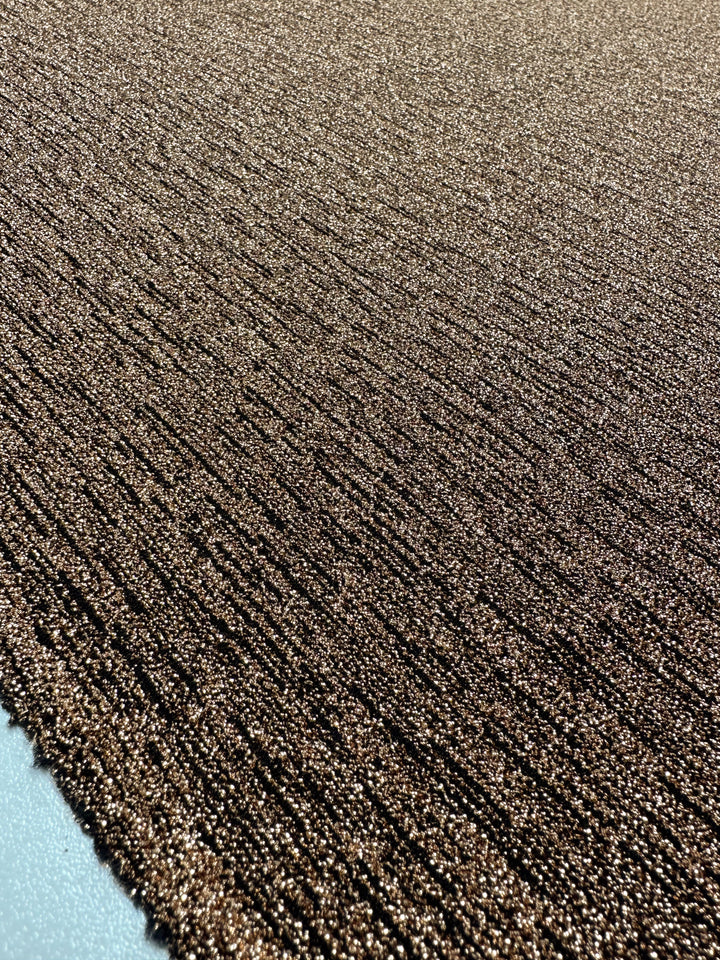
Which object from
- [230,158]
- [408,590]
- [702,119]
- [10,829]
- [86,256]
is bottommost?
[10,829]

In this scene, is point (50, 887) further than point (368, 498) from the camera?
No

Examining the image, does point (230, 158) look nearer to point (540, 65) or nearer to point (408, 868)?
point (540, 65)

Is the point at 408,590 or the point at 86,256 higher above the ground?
the point at 86,256

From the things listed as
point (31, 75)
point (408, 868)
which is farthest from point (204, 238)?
point (408, 868)

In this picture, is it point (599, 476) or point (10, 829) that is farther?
point (599, 476)

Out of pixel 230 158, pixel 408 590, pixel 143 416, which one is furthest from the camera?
pixel 230 158

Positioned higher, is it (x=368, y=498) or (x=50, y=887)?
(x=368, y=498)
